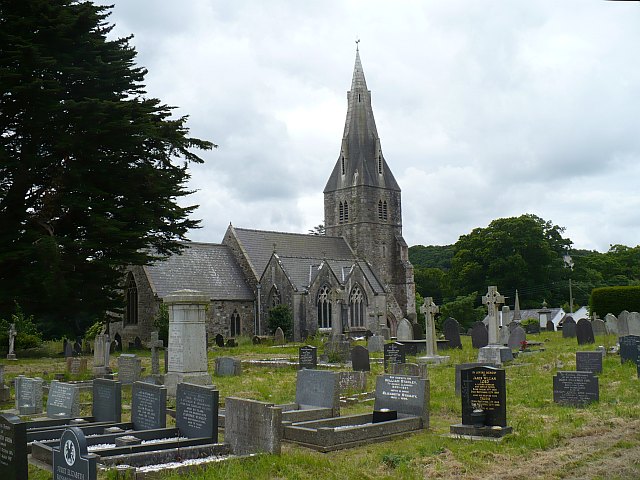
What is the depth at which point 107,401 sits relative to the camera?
10.9 m

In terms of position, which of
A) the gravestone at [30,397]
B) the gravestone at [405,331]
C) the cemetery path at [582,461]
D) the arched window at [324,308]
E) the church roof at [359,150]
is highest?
the church roof at [359,150]

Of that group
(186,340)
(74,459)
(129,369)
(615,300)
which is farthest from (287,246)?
(74,459)

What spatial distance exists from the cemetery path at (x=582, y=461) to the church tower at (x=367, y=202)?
39.7m

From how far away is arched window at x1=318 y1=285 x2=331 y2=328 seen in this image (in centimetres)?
4078

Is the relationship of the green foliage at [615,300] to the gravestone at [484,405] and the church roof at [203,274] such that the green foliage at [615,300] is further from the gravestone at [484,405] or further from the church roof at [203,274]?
the gravestone at [484,405]

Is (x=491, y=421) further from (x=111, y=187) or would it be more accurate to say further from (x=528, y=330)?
(x=528, y=330)

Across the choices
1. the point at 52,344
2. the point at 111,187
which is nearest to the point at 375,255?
the point at 52,344

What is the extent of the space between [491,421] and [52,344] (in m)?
34.8

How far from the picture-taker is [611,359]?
18.7m

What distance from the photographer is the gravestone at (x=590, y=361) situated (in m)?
15.6

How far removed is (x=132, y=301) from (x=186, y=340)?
25.6 meters

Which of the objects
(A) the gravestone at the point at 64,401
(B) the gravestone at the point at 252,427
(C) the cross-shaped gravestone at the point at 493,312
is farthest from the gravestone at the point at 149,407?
(C) the cross-shaped gravestone at the point at 493,312

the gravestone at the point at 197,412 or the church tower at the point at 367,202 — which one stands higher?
the church tower at the point at 367,202

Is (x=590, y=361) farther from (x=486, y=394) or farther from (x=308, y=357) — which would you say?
(x=308, y=357)
